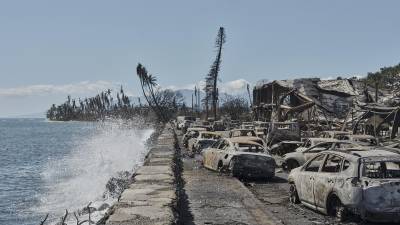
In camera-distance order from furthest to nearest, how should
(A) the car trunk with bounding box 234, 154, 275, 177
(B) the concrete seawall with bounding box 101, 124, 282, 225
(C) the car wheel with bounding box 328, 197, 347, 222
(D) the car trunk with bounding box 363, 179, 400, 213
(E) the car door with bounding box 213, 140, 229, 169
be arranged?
(E) the car door with bounding box 213, 140, 229, 169 → (A) the car trunk with bounding box 234, 154, 275, 177 → (C) the car wheel with bounding box 328, 197, 347, 222 → (D) the car trunk with bounding box 363, 179, 400, 213 → (B) the concrete seawall with bounding box 101, 124, 282, 225

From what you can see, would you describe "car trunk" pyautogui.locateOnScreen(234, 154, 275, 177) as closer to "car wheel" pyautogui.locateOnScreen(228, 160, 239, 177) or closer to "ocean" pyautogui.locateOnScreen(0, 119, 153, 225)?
"car wheel" pyautogui.locateOnScreen(228, 160, 239, 177)

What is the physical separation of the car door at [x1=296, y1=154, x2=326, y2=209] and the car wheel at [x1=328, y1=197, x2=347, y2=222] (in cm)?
76

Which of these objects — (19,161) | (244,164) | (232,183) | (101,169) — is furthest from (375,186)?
(19,161)

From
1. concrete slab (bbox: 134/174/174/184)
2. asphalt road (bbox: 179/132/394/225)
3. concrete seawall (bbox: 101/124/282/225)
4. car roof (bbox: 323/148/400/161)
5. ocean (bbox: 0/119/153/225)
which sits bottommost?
ocean (bbox: 0/119/153/225)

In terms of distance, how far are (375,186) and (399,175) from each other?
42.8 inches

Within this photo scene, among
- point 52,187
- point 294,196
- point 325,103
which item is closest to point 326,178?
point 294,196

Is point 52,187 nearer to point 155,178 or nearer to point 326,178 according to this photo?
point 155,178

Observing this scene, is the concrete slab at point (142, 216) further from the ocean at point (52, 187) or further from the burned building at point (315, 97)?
the burned building at point (315, 97)

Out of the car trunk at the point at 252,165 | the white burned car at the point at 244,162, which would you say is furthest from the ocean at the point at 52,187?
the car trunk at the point at 252,165

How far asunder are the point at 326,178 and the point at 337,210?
2.16 ft

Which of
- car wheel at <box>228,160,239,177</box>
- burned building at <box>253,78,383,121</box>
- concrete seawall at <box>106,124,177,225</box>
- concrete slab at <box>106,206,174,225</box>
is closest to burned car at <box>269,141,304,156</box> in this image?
burned building at <box>253,78,383,121</box>

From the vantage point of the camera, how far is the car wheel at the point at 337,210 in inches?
426

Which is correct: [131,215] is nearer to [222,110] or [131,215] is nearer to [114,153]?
[114,153]

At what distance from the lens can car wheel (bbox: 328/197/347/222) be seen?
10.8 meters
